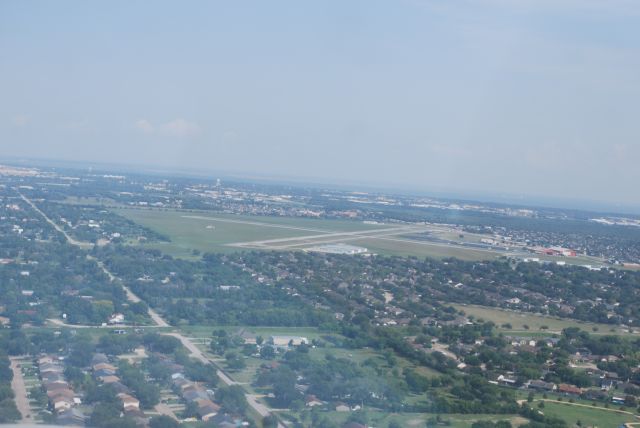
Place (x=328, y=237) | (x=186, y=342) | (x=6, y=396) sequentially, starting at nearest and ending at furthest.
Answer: (x=6, y=396), (x=186, y=342), (x=328, y=237)

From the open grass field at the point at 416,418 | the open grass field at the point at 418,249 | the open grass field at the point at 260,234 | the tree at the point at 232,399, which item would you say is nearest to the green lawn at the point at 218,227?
the open grass field at the point at 260,234

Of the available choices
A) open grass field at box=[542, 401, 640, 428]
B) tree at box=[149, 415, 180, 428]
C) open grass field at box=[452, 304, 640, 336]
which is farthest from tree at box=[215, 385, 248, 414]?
open grass field at box=[452, 304, 640, 336]

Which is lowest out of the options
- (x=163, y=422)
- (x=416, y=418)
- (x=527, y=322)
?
(x=527, y=322)

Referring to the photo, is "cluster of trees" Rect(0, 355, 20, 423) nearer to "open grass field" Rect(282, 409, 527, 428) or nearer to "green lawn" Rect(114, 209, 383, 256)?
"open grass field" Rect(282, 409, 527, 428)

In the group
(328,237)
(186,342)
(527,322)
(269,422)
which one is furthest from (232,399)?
(328,237)

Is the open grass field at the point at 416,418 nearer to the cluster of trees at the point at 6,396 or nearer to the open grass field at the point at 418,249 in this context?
the cluster of trees at the point at 6,396

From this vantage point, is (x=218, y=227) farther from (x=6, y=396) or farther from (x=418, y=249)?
(x=6, y=396)

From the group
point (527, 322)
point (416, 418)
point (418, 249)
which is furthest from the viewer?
point (418, 249)

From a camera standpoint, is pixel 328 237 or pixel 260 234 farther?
pixel 328 237

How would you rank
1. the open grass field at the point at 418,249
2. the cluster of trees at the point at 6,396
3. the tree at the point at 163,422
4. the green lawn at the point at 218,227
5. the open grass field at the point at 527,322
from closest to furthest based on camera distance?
the cluster of trees at the point at 6,396 < the tree at the point at 163,422 < the open grass field at the point at 527,322 < the green lawn at the point at 218,227 < the open grass field at the point at 418,249
